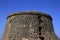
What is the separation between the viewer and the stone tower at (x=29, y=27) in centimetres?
1046

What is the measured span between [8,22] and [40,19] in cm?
242

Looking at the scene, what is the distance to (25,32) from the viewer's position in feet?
34.3

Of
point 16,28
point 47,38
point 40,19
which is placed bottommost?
point 47,38

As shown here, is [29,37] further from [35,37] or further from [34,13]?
[34,13]

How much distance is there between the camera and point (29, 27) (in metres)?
10.5

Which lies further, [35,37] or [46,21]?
[46,21]

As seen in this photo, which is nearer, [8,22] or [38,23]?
[38,23]

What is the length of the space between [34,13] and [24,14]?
0.71m

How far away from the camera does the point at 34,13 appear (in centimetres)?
1088

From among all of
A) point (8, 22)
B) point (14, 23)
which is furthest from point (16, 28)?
point (8, 22)

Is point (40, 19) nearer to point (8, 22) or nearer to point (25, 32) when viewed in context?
point (25, 32)

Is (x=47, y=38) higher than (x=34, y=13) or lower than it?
lower

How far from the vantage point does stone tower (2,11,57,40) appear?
10.5 metres

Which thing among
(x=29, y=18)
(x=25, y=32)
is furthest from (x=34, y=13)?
(x=25, y=32)
